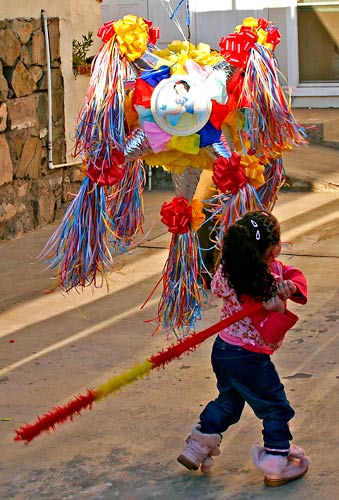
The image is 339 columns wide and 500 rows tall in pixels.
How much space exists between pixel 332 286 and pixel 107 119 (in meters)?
2.11

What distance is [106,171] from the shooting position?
4734mm

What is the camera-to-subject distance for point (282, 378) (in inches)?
186

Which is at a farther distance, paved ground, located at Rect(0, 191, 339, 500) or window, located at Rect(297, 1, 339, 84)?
window, located at Rect(297, 1, 339, 84)

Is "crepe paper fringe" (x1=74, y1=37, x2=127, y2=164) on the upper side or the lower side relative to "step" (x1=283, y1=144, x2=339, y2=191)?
upper

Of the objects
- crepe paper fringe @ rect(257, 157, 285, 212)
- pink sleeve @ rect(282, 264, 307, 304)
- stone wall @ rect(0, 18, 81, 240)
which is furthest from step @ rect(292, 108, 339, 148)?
pink sleeve @ rect(282, 264, 307, 304)

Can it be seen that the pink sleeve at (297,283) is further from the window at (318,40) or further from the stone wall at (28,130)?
the window at (318,40)

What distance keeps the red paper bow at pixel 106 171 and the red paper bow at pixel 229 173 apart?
46cm

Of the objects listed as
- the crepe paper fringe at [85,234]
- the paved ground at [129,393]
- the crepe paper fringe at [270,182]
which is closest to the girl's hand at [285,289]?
the paved ground at [129,393]

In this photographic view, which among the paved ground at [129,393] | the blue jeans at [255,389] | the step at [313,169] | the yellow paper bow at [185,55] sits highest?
the yellow paper bow at [185,55]

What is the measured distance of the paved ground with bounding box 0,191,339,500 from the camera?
3752mm

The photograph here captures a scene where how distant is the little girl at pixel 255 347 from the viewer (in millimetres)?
3588

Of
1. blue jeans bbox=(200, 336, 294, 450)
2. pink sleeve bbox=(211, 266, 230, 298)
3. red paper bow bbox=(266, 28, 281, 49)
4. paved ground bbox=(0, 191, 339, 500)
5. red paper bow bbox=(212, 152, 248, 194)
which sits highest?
red paper bow bbox=(266, 28, 281, 49)

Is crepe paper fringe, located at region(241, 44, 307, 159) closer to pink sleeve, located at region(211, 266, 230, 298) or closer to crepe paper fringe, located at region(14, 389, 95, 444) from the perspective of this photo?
pink sleeve, located at region(211, 266, 230, 298)

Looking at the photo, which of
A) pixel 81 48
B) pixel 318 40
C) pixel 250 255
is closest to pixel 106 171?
pixel 250 255
